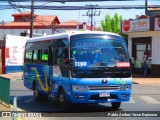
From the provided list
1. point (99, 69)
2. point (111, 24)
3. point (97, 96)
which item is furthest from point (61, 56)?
point (111, 24)

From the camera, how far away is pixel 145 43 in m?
34.8

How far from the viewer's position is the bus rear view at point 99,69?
12.4m

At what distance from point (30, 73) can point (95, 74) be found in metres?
5.33

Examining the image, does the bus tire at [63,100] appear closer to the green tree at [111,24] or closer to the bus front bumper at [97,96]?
the bus front bumper at [97,96]

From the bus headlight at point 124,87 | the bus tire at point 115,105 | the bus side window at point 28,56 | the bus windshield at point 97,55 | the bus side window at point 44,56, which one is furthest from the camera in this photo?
the bus side window at point 28,56

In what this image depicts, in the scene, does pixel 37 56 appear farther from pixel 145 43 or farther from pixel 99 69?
pixel 145 43

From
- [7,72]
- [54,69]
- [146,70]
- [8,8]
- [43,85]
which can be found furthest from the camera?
[7,72]

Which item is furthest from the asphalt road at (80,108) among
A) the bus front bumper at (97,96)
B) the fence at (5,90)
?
the fence at (5,90)

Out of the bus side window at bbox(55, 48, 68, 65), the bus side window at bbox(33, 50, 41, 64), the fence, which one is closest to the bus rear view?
the bus side window at bbox(55, 48, 68, 65)

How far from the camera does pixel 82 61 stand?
41.4ft

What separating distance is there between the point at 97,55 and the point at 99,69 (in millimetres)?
497

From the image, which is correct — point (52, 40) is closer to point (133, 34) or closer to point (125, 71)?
point (125, 71)

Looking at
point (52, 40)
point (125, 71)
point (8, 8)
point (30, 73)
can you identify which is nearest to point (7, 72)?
point (8, 8)

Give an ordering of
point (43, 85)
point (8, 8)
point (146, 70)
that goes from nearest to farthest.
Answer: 1. point (43, 85)
2. point (8, 8)
3. point (146, 70)
